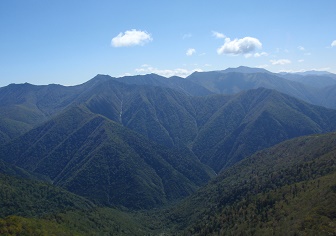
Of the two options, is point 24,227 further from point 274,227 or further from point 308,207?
point 308,207

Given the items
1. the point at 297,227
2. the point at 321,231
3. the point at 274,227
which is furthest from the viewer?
the point at 274,227

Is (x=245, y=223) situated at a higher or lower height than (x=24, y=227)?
lower

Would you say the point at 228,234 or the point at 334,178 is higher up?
the point at 334,178

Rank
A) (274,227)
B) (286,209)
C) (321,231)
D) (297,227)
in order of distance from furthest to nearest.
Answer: (286,209) < (274,227) < (297,227) < (321,231)

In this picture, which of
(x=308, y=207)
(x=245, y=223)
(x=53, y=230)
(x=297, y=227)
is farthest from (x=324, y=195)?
(x=53, y=230)

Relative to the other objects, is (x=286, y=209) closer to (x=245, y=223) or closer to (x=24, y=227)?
(x=245, y=223)

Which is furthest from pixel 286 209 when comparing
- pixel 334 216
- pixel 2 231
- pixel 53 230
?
pixel 2 231

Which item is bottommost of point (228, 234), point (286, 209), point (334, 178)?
point (228, 234)

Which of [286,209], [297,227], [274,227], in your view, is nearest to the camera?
[297,227]

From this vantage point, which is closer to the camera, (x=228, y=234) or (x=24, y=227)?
(x=24, y=227)
